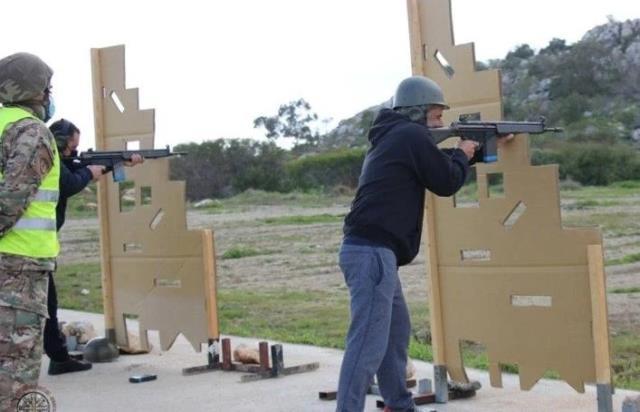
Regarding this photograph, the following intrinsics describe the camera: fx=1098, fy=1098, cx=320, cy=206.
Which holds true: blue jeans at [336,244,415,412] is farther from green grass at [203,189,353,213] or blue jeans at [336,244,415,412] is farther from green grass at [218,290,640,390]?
green grass at [203,189,353,213]

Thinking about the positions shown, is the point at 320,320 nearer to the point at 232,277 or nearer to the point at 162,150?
the point at 162,150

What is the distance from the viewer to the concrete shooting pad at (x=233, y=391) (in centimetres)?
681

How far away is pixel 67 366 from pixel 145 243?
118 centimetres

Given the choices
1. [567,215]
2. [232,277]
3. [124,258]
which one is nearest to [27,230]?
[124,258]

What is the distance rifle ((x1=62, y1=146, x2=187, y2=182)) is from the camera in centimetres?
844

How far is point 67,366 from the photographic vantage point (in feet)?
29.0

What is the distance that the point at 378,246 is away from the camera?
231 inches

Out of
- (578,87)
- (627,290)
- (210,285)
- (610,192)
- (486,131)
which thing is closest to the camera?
(486,131)

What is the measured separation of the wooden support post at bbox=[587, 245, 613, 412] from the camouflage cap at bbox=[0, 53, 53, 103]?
3.01 meters

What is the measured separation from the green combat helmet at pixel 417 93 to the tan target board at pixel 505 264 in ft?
1.83

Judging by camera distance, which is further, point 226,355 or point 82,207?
point 82,207

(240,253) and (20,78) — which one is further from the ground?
(20,78)

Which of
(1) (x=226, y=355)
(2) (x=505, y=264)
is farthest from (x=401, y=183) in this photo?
(1) (x=226, y=355)

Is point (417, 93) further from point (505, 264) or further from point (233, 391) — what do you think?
point (233, 391)
